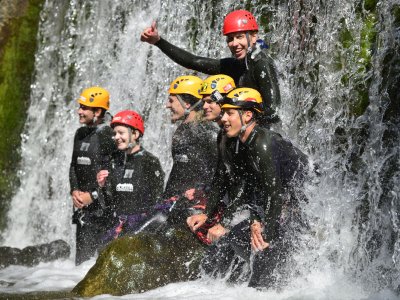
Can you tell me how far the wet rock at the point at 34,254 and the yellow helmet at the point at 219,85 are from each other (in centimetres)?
375

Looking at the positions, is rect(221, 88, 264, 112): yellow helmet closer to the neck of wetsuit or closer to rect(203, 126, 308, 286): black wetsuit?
rect(203, 126, 308, 286): black wetsuit

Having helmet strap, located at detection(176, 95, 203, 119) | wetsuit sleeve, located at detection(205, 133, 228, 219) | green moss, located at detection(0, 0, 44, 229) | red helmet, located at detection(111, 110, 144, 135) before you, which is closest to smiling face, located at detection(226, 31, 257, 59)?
helmet strap, located at detection(176, 95, 203, 119)

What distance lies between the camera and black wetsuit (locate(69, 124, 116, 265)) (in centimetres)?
975

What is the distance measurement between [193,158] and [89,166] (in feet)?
6.53

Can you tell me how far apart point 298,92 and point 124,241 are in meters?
3.23

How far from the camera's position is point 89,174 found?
10070mm

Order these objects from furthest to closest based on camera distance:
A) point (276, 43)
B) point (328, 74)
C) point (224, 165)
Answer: point (276, 43), point (328, 74), point (224, 165)

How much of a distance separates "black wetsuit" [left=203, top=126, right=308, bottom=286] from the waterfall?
0.29 m

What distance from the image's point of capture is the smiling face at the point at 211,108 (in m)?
8.20

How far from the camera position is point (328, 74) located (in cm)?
979

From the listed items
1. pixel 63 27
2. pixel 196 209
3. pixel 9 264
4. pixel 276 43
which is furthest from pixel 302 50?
pixel 63 27

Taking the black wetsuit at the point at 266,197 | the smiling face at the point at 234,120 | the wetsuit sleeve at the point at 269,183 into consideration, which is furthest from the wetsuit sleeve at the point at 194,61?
the wetsuit sleeve at the point at 269,183

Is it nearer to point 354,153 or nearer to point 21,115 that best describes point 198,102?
point 354,153

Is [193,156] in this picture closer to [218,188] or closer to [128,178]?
[218,188]
